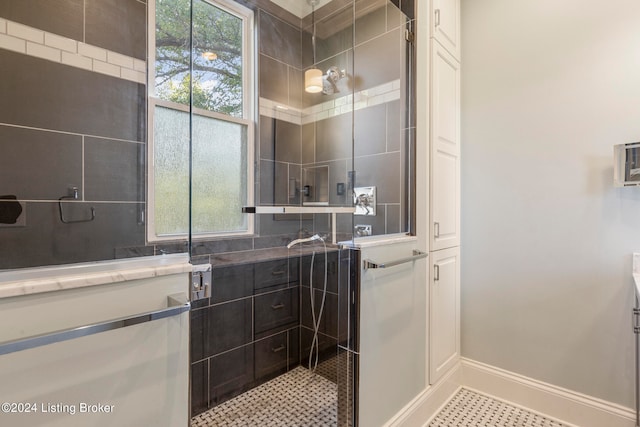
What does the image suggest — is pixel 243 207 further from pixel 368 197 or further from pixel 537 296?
pixel 537 296

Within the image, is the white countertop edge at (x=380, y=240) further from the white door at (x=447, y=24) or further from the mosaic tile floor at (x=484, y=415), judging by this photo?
the white door at (x=447, y=24)

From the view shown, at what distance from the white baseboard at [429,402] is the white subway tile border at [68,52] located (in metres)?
2.04

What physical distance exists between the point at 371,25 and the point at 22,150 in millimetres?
1896

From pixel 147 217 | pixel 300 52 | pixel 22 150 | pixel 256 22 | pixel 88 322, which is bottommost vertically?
pixel 88 322

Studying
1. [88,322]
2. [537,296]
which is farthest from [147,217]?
[537,296]

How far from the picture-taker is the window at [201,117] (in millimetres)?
999

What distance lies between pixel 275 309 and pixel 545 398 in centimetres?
171

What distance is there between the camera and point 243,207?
6.31 ft

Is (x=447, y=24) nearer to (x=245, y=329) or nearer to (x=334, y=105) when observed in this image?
(x=334, y=105)

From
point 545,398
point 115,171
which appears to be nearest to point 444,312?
point 545,398

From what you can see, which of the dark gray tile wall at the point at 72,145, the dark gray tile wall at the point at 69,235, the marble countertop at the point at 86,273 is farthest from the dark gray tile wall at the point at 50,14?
the marble countertop at the point at 86,273

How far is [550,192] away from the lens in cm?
175

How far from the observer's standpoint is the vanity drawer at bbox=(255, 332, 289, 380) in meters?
1.96

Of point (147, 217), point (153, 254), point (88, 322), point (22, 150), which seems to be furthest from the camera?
point (22, 150)
